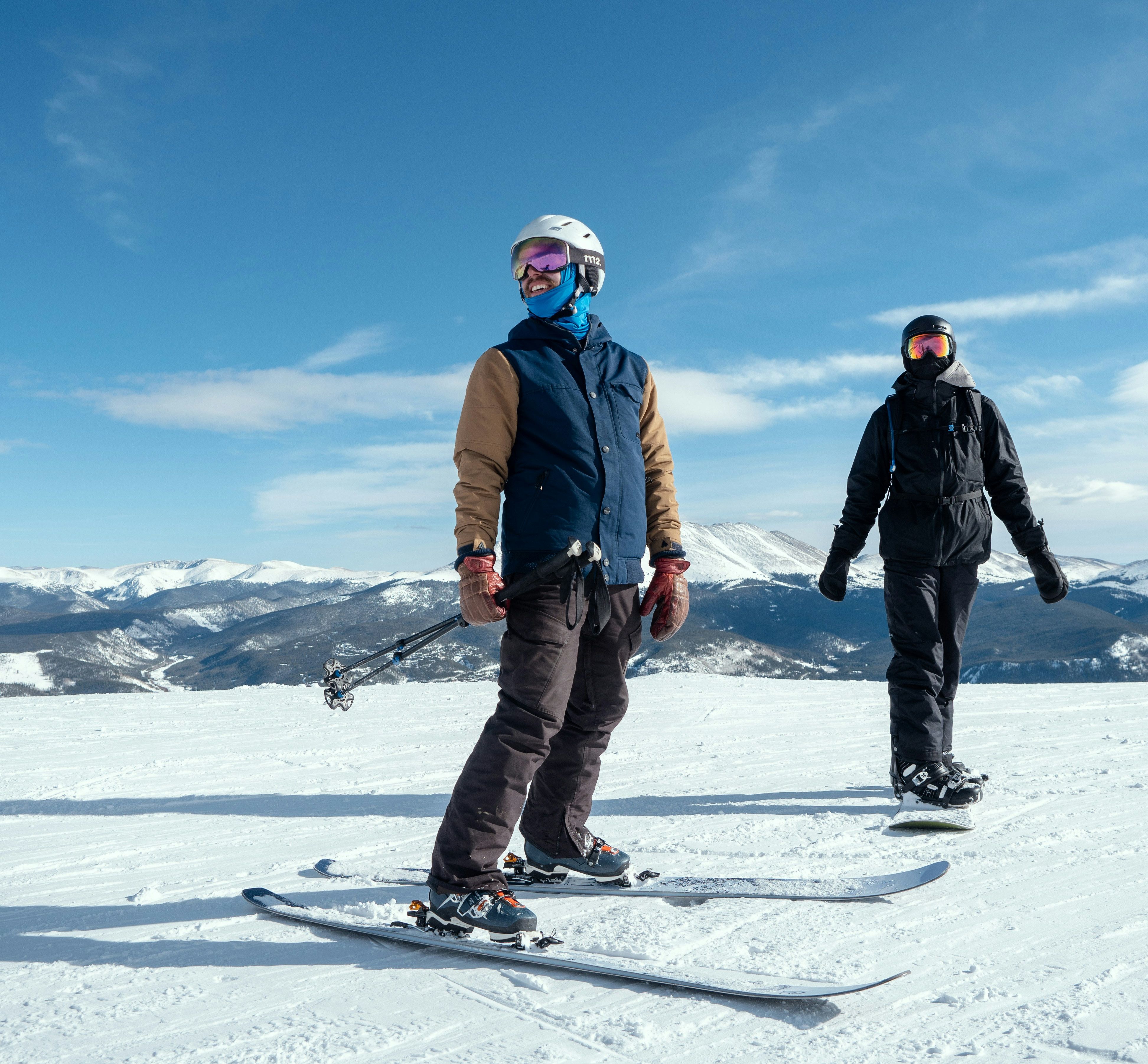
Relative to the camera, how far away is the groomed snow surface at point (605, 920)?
1764mm

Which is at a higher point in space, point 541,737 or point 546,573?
point 546,573

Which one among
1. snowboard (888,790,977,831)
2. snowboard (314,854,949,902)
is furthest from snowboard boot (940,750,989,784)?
snowboard (314,854,949,902)

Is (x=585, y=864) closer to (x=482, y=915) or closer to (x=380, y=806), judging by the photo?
(x=482, y=915)

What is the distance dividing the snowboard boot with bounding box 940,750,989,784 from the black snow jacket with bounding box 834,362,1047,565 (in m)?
1.04

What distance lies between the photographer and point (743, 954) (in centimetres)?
220

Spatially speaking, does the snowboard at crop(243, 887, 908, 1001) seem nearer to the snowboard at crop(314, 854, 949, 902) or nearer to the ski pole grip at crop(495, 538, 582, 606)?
the snowboard at crop(314, 854, 949, 902)

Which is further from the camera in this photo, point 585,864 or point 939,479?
point 939,479

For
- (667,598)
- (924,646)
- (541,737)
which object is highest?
(667,598)

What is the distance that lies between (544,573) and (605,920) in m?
1.10

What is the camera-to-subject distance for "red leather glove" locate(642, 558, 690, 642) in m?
3.00

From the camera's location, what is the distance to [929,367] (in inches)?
174

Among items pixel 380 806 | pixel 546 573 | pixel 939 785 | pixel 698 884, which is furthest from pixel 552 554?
pixel 939 785

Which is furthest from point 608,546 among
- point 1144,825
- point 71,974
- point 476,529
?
point 1144,825

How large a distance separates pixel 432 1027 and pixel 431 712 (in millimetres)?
6583
